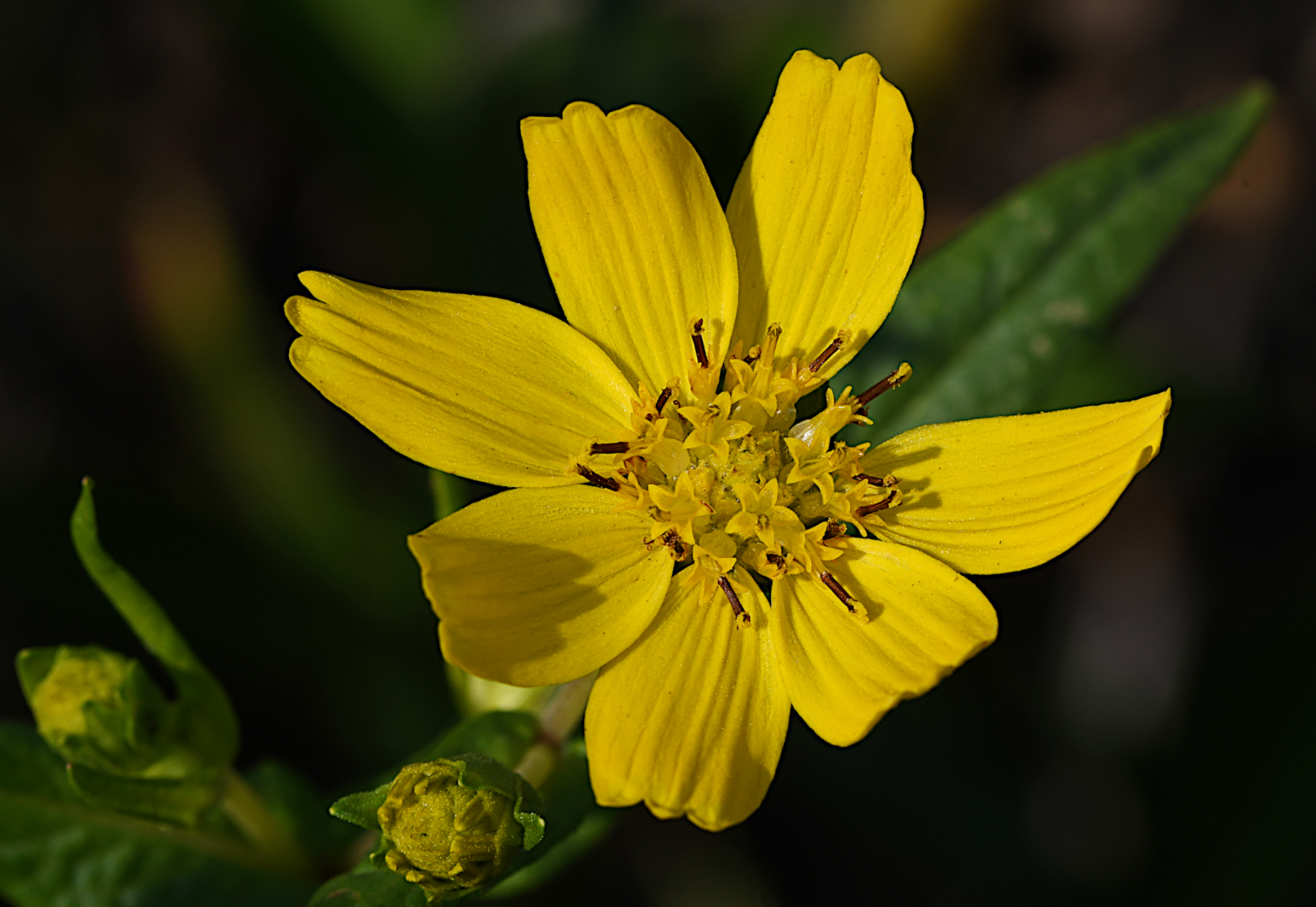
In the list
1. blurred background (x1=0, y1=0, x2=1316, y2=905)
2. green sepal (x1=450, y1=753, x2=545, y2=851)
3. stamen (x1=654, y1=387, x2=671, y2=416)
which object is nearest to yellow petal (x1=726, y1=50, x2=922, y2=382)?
stamen (x1=654, y1=387, x2=671, y2=416)

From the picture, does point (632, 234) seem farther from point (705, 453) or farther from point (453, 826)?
point (453, 826)

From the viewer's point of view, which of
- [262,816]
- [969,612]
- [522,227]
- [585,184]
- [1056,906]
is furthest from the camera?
[522,227]

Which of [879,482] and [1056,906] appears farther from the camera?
[1056,906]

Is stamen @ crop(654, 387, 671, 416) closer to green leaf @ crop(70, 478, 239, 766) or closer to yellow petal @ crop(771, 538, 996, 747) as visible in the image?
yellow petal @ crop(771, 538, 996, 747)

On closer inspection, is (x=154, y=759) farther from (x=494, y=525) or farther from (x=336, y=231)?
(x=336, y=231)

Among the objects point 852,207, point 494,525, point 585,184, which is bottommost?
point 494,525

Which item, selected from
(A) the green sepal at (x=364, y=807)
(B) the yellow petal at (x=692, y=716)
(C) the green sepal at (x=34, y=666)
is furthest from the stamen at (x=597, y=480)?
(C) the green sepal at (x=34, y=666)

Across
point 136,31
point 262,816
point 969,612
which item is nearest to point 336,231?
point 136,31

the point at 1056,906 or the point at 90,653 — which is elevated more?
the point at 90,653
